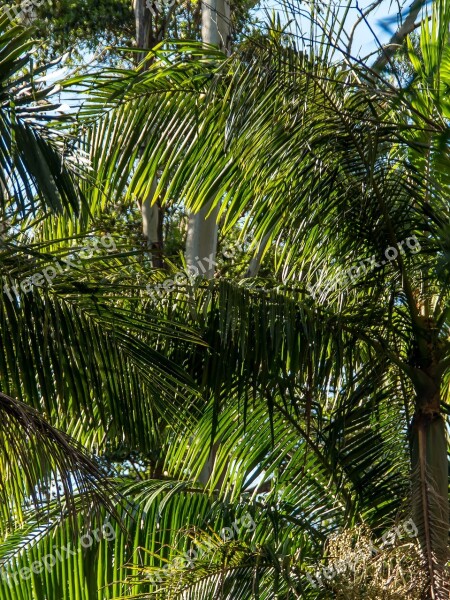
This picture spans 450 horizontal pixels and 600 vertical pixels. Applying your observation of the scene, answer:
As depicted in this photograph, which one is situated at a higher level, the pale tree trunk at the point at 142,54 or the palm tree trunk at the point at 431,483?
the pale tree trunk at the point at 142,54

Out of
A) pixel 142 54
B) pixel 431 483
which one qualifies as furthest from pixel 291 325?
pixel 142 54

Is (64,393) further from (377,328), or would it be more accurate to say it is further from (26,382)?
(377,328)

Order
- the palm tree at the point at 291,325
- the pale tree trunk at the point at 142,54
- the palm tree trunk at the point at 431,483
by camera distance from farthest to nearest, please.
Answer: the pale tree trunk at the point at 142,54 → the palm tree at the point at 291,325 → the palm tree trunk at the point at 431,483

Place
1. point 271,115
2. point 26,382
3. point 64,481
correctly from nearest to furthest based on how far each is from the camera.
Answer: point 64,481
point 26,382
point 271,115

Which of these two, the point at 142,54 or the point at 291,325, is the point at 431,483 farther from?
the point at 142,54

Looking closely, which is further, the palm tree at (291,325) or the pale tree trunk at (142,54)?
the pale tree trunk at (142,54)

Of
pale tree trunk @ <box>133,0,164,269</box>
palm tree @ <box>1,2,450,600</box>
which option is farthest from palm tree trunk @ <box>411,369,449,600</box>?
pale tree trunk @ <box>133,0,164,269</box>

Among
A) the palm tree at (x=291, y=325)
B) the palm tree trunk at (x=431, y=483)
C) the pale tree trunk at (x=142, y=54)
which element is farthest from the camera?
the pale tree trunk at (x=142, y=54)

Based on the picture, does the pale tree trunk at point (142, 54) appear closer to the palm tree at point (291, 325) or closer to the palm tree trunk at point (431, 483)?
the palm tree at point (291, 325)

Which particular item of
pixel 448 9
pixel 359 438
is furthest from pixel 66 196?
pixel 359 438

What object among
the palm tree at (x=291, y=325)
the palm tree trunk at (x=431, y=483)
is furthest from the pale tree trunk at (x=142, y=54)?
the palm tree trunk at (x=431, y=483)

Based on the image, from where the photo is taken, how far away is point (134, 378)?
4.59 meters

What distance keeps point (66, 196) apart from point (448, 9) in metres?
1.67

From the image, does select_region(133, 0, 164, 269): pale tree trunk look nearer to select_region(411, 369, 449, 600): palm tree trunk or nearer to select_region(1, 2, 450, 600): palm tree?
select_region(1, 2, 450, 600): palm tree
